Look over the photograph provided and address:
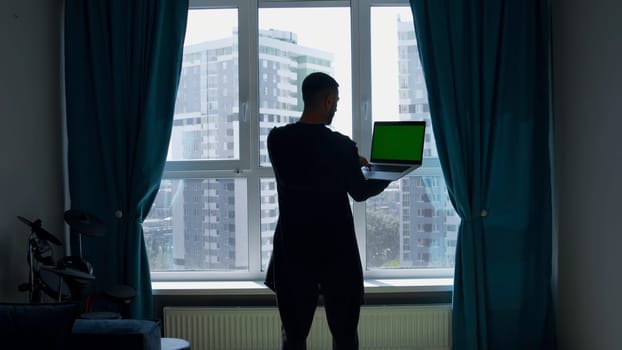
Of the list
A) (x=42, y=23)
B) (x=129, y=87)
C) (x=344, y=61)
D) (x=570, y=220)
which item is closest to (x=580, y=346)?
(x=570, y=220)

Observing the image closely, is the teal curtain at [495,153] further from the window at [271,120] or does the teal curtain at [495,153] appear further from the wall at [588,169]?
the window at [271,120]

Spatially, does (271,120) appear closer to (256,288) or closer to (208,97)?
(208,97)

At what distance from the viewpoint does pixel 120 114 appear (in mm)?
2939

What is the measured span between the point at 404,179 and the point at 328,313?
1.37 m

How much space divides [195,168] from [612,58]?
2226 millimetres

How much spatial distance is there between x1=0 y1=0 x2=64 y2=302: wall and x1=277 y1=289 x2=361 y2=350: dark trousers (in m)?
1.43

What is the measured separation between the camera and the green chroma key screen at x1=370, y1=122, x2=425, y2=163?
2.23 metres

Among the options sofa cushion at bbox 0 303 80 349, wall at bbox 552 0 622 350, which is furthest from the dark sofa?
wall at bbox 552 0 622 350

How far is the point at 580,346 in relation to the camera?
109 inches

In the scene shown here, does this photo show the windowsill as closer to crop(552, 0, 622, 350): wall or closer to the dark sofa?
crop(552, 0, 622, 350): wall

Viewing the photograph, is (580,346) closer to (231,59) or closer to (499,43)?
(499,43)

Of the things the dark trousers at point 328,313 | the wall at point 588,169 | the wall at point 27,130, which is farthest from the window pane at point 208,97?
the wall at point 588,169

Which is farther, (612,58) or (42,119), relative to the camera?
(42,119)

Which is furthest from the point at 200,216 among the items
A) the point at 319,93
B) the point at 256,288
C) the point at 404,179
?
the point at 319,93
